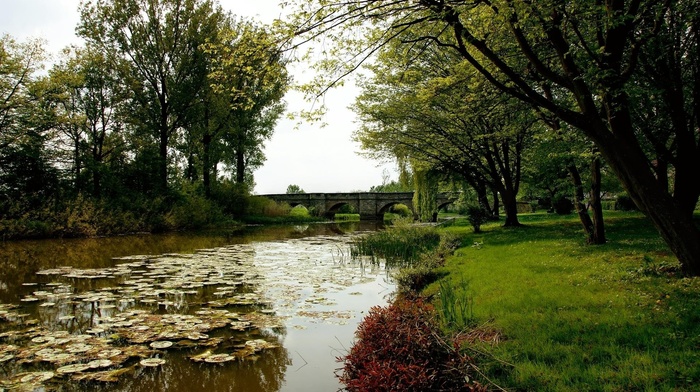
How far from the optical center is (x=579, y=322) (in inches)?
176

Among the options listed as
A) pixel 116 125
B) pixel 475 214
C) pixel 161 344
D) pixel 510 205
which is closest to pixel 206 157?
pixel 116 125

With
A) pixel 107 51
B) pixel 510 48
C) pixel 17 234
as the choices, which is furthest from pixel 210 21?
pixel 510 48

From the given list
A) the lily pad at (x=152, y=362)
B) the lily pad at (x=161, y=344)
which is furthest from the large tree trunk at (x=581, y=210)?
the lily pad at (x=152, y=362)

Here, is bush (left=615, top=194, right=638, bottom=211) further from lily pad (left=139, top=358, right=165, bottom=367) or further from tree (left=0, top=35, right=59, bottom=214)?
tree (left=0, top=35, right=59, bottom=214)

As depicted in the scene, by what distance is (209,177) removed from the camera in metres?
31.4

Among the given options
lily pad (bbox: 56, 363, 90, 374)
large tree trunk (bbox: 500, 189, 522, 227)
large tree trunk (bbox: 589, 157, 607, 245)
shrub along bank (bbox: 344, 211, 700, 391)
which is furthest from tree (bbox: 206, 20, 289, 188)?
large tree trunk (bbox: 500, 189, 522, 227)

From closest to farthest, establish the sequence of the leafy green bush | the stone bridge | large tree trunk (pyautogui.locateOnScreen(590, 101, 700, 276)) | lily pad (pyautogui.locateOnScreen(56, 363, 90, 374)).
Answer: lily pad (pyautogui.locateOnScreen(56, 363, 90, 374)) < large tree trunk (pyautogui.locateOnScreen(590, 101, 700, 276)) < the leafy green bush < the stone bridge

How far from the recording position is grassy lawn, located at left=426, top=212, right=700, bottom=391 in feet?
10.8

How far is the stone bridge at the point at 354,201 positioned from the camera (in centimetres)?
5056

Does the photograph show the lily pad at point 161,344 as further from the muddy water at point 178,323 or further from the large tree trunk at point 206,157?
the large tree trunk at point 206,157

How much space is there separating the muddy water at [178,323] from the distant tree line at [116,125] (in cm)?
980

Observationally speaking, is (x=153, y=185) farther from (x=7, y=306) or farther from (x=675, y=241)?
(x=675, y=241)

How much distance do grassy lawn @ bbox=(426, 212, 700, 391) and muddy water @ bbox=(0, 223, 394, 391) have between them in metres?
1.90

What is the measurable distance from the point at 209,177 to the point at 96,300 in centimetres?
2583
